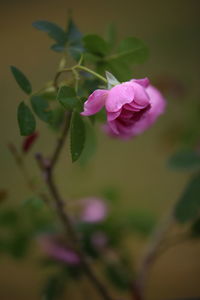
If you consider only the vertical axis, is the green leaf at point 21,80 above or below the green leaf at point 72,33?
below

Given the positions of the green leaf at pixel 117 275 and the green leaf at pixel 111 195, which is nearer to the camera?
the green leaf at pixel 117 275

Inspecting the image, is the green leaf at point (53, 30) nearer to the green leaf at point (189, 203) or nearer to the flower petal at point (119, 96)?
the flower petal at point (119, 96)

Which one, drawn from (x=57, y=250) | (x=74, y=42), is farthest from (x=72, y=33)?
(x=57, y=250)

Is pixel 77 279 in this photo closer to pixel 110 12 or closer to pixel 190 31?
pixel 190 31

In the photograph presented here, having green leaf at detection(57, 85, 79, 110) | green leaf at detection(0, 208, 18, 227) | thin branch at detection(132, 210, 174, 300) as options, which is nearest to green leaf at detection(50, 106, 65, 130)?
green leaf at detection(57, 85, 79, 110)

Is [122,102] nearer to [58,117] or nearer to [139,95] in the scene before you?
[139,95]

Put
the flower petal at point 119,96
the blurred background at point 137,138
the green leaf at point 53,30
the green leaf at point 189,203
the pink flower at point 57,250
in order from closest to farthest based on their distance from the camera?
the flower petal at point 119,96
the green leaf at point 53,30
the green leaf at point 189,203
the pink flower at point 57,250
the blurred background at point 137,138

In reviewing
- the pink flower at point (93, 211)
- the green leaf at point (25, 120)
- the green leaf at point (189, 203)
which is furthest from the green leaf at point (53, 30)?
the pink flower at point (93, 211)
